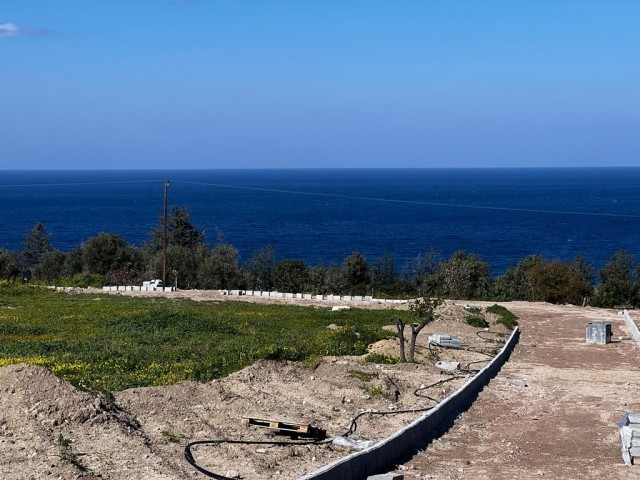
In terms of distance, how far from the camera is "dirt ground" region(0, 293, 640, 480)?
14.0m

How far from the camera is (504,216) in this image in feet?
585

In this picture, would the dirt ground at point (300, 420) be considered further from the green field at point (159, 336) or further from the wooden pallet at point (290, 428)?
the green field at point (159, 336)

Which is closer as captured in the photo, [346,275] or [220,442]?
[220,442]

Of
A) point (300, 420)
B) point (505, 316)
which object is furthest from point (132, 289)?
point (300, 420)

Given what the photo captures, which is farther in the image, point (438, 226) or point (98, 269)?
point (438, 226)

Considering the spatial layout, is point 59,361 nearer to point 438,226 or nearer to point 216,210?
point 438,226

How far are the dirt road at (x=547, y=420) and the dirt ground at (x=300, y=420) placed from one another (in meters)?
0.04

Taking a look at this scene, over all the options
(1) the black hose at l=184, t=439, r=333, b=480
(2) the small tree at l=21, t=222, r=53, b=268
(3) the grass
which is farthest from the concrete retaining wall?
(2) the small tree at l=21, t=222, r=53, b=268

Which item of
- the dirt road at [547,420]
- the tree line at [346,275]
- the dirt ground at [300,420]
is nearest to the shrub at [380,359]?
the dirt ground at [300,420]

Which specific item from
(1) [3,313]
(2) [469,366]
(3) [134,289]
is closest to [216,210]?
(3) [134,289]

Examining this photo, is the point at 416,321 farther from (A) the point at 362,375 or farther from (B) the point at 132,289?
(B) the point at 132,289

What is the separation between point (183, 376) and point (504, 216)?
164 meters

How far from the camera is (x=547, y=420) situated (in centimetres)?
1891

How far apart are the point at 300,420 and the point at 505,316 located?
20.8m
